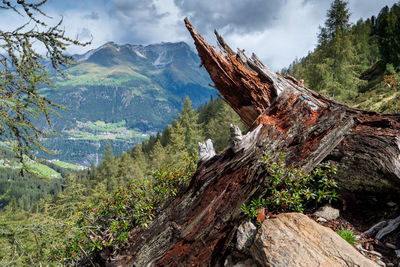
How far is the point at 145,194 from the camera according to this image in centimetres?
824

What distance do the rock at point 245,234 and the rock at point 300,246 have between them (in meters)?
0.23

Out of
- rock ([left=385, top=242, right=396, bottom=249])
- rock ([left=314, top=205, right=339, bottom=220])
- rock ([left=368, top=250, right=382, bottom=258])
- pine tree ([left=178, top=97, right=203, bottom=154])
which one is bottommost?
rock ([left=385, top=242, right=396, bottom=249])

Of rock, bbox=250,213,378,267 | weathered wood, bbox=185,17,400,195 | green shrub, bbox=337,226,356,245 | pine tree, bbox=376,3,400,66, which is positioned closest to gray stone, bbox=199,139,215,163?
weathered wood, bbox=185,17,400,195

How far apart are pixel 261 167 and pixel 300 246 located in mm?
1984

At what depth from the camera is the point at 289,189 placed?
602 cm

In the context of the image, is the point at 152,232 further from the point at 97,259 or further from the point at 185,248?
the point at 97,259

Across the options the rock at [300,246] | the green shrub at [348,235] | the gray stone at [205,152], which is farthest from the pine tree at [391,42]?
the rock at [300,246]

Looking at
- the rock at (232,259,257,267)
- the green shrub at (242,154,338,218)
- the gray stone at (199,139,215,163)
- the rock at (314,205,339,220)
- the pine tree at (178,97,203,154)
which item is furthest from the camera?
the pine tree at (178,97,203,154)

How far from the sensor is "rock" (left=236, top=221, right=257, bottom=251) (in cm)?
528

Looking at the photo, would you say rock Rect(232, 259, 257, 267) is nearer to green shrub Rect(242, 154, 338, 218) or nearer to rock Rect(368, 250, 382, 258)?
green shrub Rect(242, 154, 338, 218)

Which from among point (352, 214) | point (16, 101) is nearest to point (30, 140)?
point (16, 101)

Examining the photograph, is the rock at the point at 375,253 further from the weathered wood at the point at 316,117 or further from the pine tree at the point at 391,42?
the pine tree at the point at 391,42

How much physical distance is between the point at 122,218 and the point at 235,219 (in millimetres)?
Result: 3914

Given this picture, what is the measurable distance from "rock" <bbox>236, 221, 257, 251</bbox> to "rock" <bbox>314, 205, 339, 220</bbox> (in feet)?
6.40
